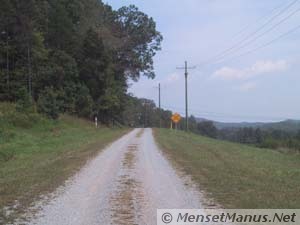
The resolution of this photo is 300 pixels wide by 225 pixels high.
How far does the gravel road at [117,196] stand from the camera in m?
8.62

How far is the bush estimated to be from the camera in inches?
1874

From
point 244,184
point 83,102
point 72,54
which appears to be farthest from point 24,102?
point 244,184

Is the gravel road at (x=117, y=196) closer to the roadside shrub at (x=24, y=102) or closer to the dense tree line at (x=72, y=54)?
the roadside shrub at (x=24, y=102)

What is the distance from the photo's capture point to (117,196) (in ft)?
35.1

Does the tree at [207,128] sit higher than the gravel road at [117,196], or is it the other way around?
the tree at [207,128]

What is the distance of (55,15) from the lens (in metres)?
55.0

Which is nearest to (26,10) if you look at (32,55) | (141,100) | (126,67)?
(32,55)

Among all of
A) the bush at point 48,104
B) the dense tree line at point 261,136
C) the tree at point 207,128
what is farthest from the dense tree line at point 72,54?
the tree at point 207,128

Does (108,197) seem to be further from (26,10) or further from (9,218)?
(26,10)

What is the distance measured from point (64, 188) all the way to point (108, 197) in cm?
171

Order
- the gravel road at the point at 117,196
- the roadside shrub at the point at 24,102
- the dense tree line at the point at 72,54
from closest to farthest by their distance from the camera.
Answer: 1. the gravel road at the point at 117,196
2. the roadside shrub at the point at 24,102
3. the dense tree line at the point at 72,54

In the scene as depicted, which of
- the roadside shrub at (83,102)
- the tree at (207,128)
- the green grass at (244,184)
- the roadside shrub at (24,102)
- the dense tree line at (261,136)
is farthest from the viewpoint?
the tree at (207,128)

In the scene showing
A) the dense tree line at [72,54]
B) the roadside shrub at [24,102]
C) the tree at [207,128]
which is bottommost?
the tree at [207,128]

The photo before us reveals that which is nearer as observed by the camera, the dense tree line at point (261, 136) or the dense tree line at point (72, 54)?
the dense tree line at point (72, 54)
